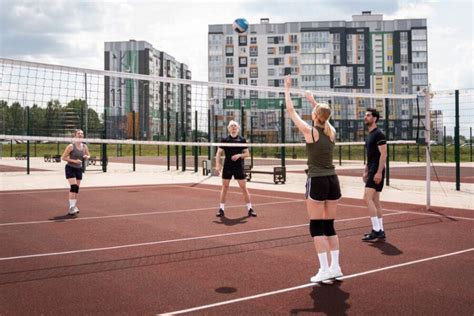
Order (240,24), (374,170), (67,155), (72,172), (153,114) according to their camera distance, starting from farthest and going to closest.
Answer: (153,114), (240,24), (72,172), (67,155), (374,170)

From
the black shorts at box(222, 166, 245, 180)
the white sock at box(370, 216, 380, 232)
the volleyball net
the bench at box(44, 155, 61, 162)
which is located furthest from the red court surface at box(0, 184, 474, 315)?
the bench at box(44, 155, 61, 162)

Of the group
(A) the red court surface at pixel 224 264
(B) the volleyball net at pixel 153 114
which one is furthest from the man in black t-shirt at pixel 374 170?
(B) the volleyball net at pixel 153 114

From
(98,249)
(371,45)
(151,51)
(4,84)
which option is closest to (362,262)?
(98,249)

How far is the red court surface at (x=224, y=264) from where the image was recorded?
4676 mm

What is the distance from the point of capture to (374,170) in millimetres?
7691

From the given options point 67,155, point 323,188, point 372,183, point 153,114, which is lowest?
point 372,183

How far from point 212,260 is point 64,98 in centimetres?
637

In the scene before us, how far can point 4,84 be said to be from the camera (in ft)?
31.0

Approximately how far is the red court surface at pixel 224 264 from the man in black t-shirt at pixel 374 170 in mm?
350

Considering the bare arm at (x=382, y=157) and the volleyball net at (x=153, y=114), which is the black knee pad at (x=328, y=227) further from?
the volleyball net at (x=153, y=114)

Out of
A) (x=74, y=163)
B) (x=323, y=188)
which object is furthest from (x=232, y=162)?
(x=323, y=188)

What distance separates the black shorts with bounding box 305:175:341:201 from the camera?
5359 millimetres

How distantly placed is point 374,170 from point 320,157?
8.51ft

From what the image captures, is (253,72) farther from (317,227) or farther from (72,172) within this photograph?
(317,227)
